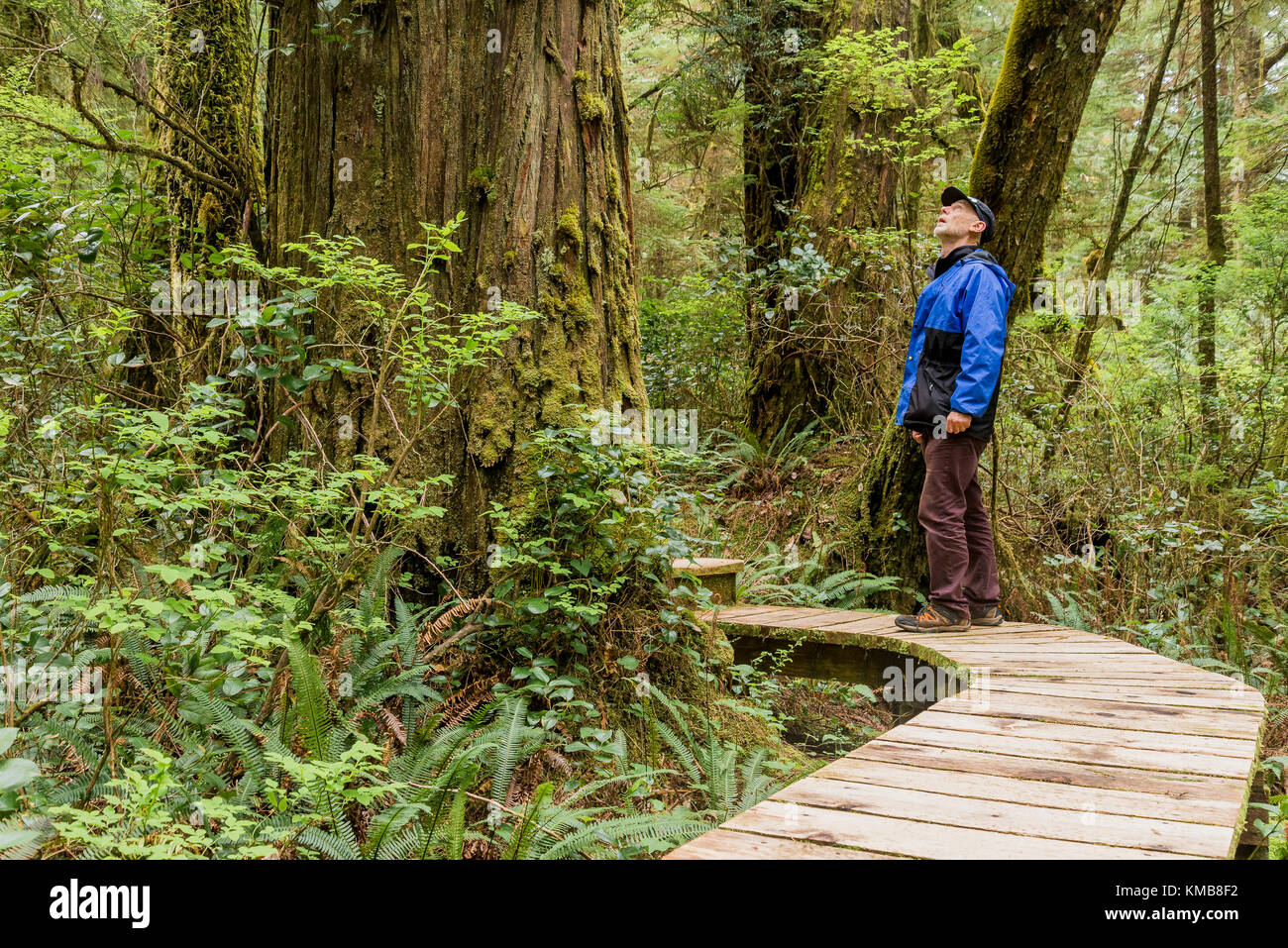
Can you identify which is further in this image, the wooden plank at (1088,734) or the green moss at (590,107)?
the green moss at (590,107)

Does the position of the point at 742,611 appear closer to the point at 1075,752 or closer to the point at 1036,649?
the point at 1036,649

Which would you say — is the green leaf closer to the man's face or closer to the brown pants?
the brown pants

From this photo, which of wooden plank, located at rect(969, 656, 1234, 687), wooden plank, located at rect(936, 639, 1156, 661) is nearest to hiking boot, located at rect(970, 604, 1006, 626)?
wooden plank, located at rect(936, 639, 1156, 661)

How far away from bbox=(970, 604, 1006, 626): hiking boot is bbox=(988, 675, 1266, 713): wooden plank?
1.66 m

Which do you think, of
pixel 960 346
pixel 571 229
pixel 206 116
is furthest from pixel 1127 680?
pixel 206 116

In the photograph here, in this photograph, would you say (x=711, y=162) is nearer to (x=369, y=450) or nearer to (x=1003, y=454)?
(x=1003, y=454)

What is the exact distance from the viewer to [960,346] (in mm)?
5680

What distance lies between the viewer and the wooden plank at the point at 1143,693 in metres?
4.06

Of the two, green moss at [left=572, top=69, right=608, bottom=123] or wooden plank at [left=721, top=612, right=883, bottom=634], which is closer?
green moss at [left=572, top=69, right=608, bottom=123]

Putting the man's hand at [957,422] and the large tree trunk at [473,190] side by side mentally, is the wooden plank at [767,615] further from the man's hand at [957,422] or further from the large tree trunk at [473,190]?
the large tree trunk at [473,190]

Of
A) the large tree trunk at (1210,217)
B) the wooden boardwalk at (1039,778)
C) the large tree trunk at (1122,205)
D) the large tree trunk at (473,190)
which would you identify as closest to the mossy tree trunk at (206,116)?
the large tree trunk at (473,190)

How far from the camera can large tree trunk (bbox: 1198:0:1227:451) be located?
11562 millimetres
